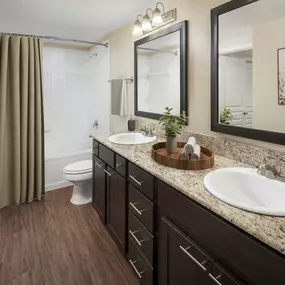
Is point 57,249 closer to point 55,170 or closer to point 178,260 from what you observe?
point 178,260

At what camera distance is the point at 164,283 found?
1.28 metres

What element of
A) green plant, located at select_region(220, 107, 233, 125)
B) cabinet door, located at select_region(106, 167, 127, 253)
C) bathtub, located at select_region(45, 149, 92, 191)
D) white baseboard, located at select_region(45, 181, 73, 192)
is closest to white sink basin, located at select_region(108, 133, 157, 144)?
cabinet door, located at select_region(106, 167, 127, 253)

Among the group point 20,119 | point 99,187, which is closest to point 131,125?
point 99,187

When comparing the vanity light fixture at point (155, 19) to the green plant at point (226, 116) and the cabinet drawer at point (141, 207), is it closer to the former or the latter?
the green plant at point (226, 116)

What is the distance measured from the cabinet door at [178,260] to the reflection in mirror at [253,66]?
77cm

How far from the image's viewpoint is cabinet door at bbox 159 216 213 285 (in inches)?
38.9

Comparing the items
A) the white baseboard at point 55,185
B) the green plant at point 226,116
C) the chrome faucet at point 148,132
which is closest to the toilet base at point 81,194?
the white baseboard at point 55,185

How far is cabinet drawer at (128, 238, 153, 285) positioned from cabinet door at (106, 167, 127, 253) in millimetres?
117

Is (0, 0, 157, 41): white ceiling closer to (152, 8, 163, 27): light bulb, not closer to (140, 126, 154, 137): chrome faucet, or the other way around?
(152, 8, 163, 27): light bulb

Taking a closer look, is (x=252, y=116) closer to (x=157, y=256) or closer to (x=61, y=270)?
(x=157, y=256)

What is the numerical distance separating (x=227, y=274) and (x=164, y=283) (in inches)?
21.7

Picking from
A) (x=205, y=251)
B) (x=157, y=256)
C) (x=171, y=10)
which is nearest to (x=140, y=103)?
(x=171, y=10)

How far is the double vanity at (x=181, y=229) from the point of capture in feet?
2.50

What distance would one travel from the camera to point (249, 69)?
138 centimetres
